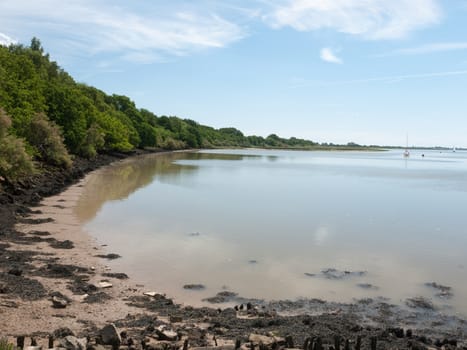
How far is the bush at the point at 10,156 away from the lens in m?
25.8

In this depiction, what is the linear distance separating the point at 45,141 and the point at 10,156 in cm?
1547

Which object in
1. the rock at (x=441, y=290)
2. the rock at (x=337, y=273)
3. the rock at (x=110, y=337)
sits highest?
the rock at (x=110, y=337)

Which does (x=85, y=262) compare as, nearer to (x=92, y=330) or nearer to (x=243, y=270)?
(x=243, y=270)

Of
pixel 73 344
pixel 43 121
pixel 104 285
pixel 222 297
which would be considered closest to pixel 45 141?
pixel 43 121

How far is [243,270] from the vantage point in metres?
13.8

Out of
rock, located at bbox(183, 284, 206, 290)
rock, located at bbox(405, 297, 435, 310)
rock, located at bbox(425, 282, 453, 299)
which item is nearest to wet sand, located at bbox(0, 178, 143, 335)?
rock, located at bbox(183, 284, 206, 290)

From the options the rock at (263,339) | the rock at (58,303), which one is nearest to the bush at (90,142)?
the rock at (58,303)

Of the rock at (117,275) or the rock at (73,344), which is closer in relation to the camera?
the rock at (73,344)

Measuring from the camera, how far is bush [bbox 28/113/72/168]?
4078 centimetres

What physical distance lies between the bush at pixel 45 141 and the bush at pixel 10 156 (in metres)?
14.0

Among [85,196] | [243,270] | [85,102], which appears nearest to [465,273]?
[243,270]

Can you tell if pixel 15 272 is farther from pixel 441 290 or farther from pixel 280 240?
pixel 441 290

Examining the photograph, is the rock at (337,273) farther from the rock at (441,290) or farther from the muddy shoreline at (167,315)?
the muddy shoreline at (167,315)

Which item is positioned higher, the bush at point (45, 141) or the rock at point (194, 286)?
the bush at point (45, 141)
